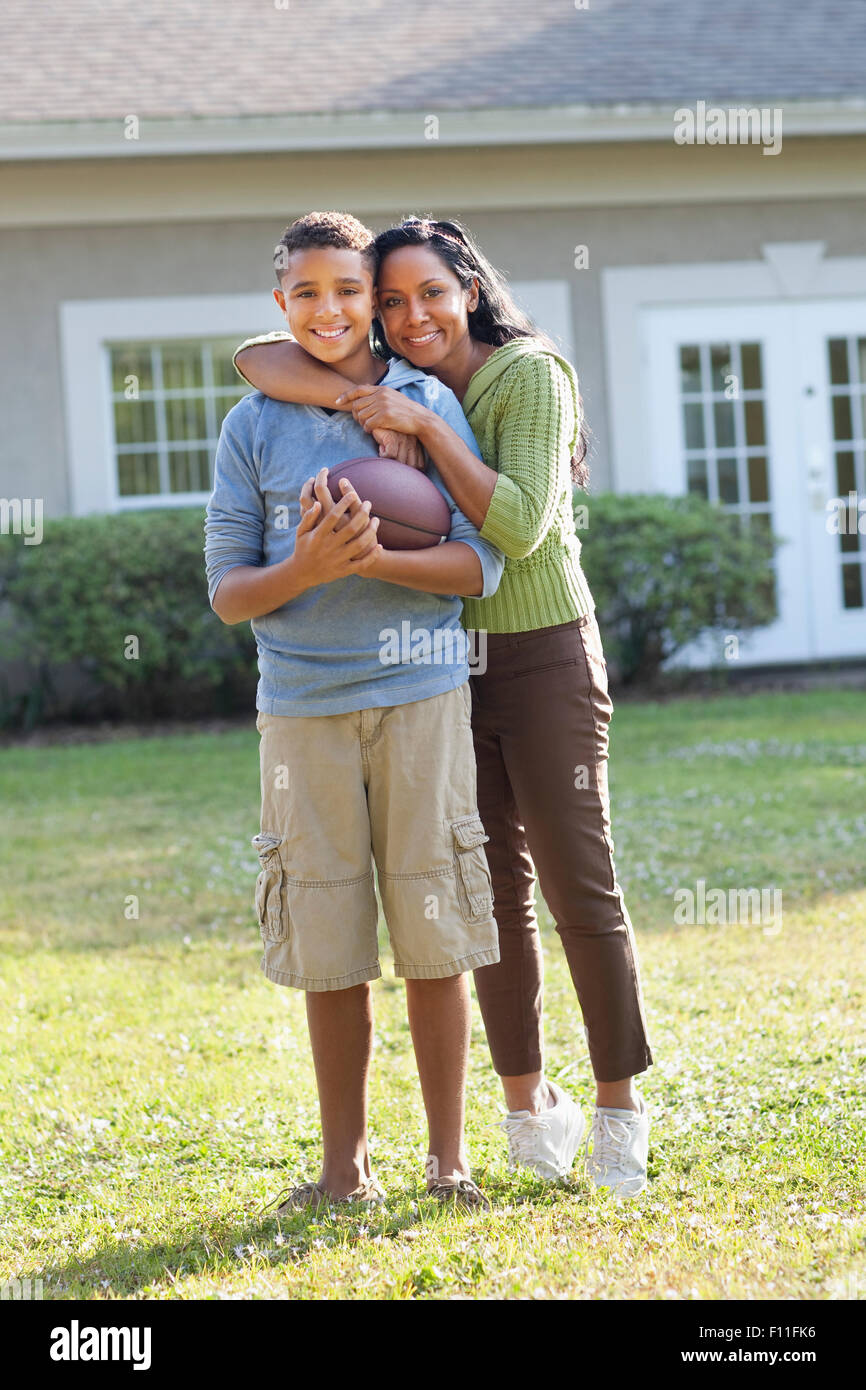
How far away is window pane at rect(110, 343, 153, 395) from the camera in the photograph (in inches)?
403

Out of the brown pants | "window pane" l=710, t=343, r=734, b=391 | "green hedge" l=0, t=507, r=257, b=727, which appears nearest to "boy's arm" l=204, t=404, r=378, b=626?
the brown pants

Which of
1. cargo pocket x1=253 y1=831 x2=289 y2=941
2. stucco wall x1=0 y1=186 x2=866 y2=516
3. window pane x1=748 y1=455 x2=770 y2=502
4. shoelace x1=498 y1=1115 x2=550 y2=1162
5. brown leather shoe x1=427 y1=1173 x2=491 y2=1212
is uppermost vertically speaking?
stucco wall x1=0 y1=186 x2=866 y2=516

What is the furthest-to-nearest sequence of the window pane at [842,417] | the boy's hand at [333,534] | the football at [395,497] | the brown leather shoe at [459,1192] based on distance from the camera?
the window pane at [842,417]
the brown leather shoe at [459,1192]
the football at [395,497]
the boy's hand at [333,534]

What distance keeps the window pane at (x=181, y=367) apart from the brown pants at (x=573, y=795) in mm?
7743

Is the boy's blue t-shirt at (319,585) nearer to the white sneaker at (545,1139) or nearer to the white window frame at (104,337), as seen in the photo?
the white sneaker at (545,1139)

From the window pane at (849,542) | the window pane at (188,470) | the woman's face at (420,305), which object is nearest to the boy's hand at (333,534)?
the woman's face at (420,305)

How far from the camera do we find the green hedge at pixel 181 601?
924 centimetres

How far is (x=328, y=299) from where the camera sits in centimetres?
280

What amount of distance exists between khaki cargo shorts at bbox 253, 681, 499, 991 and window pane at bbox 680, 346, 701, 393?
27.1ft

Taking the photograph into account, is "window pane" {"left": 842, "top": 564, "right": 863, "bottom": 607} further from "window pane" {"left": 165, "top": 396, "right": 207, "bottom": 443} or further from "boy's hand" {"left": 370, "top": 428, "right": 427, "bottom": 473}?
"boy's hand" {"left": 370, "top": 428, "right": 427, "bottom": 473}

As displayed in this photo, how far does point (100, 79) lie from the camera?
Answer: 10.2m

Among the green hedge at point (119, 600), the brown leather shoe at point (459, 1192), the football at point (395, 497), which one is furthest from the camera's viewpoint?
the green hedge at point (119, 600)

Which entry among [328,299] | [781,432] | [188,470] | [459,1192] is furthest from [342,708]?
[781,432]
